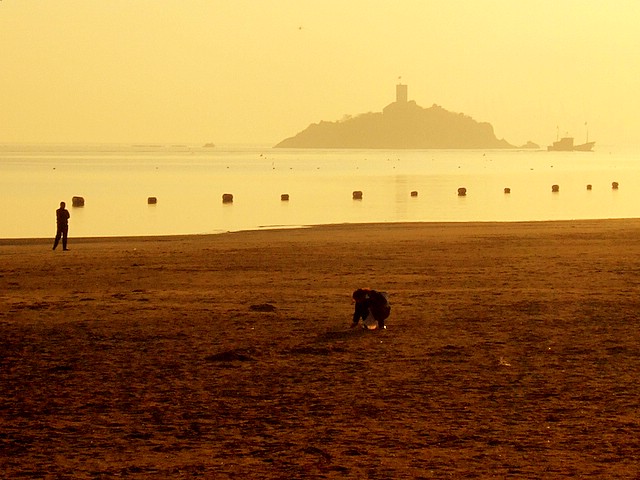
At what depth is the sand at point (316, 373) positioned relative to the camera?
29.4 feet

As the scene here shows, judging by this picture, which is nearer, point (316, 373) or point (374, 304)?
point (316, 373)

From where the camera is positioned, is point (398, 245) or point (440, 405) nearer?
point (440, 405)

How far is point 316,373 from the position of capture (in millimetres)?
12328

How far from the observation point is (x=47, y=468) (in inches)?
338

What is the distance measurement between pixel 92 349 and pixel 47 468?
5.34 metres

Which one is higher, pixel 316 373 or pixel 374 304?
pixel 374 304

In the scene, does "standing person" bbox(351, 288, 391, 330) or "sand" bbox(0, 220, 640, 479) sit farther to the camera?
"standing person" bbox(351, 288, 391, 330)

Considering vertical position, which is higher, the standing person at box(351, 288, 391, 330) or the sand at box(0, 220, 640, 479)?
the standing person at box(351, 288, 391, 330)

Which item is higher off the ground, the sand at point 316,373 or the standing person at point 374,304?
the standing person at point 374,304

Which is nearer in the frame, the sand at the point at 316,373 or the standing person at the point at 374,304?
the sand at the point at 316,373

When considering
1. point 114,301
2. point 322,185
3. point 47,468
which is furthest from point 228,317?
point 322,185

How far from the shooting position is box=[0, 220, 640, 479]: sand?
8953 mm

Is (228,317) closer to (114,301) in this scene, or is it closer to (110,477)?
(114,301)

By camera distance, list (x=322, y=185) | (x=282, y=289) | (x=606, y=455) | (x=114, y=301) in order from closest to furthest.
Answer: (x=606, y=455), (x=114, y=301), (x=282, y=289), (x=322, y=185)
